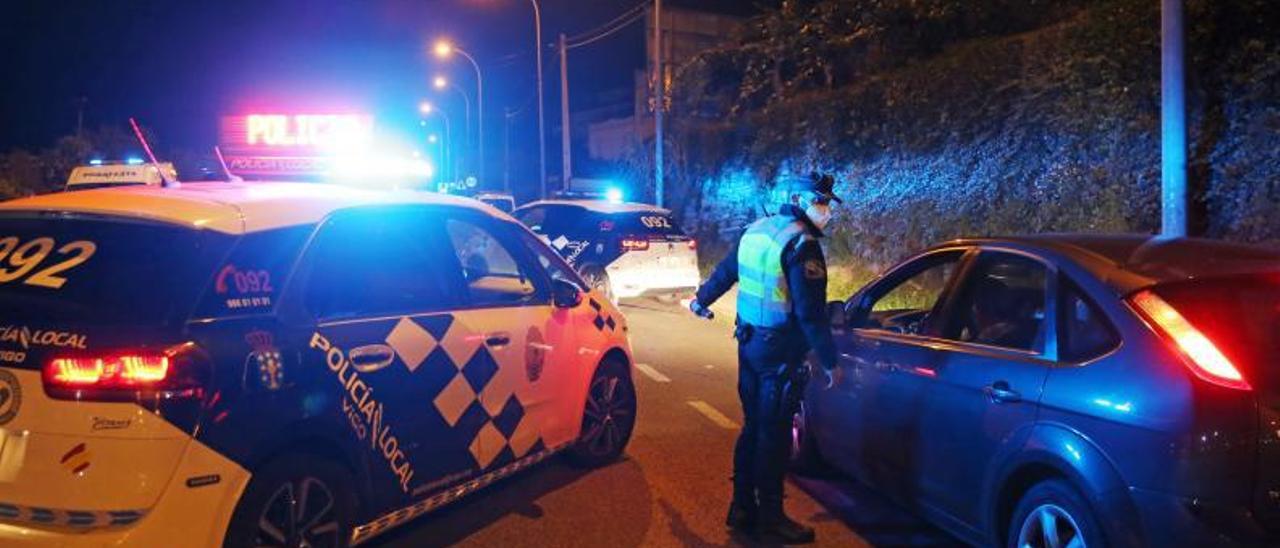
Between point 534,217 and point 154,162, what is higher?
point 154,162

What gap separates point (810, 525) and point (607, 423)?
1471mm

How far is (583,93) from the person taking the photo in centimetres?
5053

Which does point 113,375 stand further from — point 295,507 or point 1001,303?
point 1001,303

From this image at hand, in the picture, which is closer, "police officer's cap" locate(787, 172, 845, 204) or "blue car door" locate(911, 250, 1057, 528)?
"blue car door" locate(911, 250, 1057, 528)

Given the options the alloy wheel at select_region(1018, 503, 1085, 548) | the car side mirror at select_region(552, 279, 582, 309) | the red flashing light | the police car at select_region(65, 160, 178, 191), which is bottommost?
the alloy wheel at select_region(1018, 503, 1085, 548)

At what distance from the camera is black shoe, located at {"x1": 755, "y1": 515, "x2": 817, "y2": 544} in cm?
471

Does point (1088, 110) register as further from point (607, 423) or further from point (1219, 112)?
point (607, 423)

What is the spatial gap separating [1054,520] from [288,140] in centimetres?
1285

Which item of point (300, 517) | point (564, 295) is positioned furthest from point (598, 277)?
point (300, 517)

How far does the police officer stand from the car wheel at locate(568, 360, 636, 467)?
128 cm

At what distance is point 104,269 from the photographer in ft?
11.5

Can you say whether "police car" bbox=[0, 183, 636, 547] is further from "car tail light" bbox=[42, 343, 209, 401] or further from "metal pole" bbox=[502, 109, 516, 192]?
"metal pole" bbox=[502, 109, 516, 192]

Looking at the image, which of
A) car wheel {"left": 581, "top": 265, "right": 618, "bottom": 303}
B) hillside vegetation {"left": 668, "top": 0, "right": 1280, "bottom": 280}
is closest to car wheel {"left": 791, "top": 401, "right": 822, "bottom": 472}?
hillside vegetation {"left": 668, "top": 0, "right": 1280, "bottom": 280}

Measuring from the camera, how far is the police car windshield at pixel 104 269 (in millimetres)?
3369
